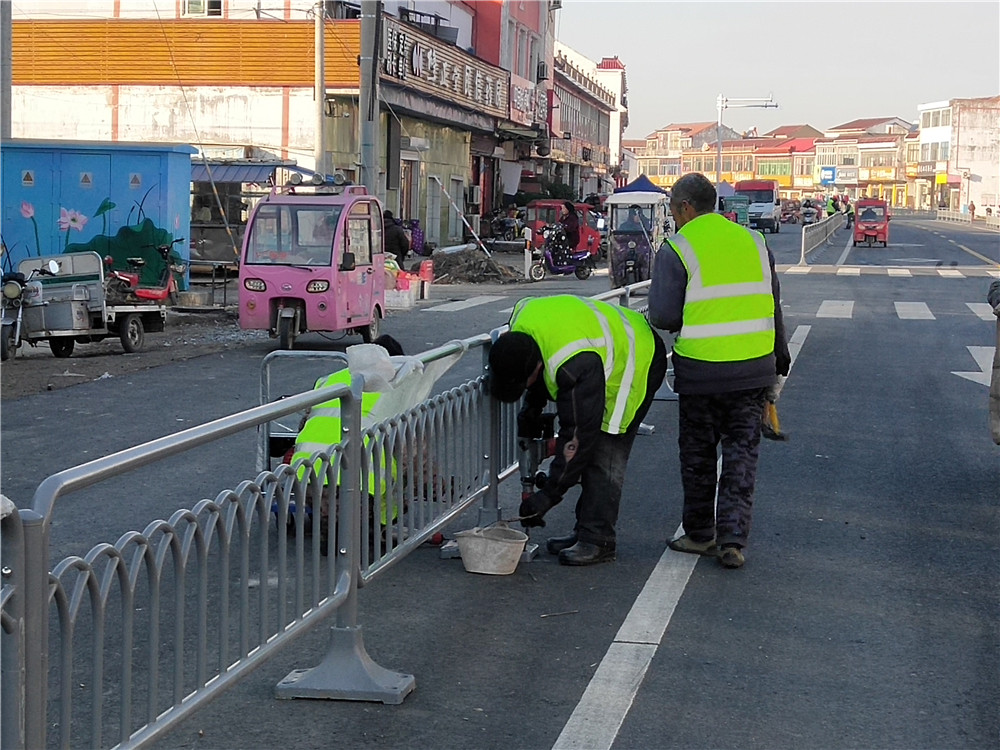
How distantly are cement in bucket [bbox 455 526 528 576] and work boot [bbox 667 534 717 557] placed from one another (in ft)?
2.86

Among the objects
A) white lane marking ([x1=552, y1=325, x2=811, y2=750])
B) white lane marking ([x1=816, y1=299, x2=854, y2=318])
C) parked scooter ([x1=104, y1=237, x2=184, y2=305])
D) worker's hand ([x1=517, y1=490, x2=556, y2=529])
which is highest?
parked scooter ([x1=104, y1=237, x2=184, y2=305])

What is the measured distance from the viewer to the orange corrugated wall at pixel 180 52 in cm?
3055

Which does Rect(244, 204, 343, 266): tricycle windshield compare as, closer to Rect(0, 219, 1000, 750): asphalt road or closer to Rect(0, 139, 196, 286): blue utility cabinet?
Rect(0, 139, 196, 286): blue utility cabinet

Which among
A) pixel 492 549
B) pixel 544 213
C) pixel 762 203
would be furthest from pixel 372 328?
pixel 762 203

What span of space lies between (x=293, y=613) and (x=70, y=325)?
10986 mm

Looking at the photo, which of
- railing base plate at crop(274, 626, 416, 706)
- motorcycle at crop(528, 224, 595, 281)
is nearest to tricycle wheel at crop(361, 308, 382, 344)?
railing base plate at crop(274, 626, 416, 706)

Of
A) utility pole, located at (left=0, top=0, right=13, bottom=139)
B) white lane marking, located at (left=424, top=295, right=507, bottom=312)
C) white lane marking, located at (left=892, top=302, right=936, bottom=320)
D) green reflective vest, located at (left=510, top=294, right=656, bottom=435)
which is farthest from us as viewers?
white lane marking, located at (left=424, top=295, right=507, bottom=312)

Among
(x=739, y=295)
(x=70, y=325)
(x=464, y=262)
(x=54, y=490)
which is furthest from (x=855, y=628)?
(x=464, y=262)

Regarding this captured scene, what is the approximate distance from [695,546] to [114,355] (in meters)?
10.4

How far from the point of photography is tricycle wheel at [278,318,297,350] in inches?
628

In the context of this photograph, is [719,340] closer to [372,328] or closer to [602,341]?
[602,341]

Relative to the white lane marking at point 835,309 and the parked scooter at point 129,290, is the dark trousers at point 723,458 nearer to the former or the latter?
the parked scooter at point 129,290

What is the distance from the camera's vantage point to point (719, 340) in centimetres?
643

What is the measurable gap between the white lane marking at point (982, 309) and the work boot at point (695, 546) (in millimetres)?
15597
